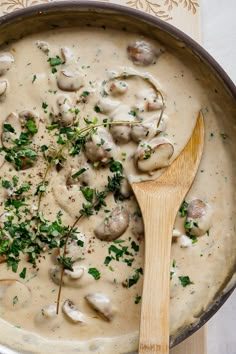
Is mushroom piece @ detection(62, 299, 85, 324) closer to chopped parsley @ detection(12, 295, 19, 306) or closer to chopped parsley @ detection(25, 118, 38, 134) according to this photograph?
chopped parsley @ detection(12, 295, 19, 306)

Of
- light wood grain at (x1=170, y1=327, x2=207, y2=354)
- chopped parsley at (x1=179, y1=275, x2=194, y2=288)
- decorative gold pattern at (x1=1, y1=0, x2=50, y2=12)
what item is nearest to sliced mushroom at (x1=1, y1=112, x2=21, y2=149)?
decorative gold pattern at (x1=1, y1=0, x2=50, y2=12)

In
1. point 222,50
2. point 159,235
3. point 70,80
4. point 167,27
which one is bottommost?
point 159,235

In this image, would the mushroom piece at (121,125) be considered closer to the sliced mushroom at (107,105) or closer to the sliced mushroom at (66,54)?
the sliced mushroom at (107,105)

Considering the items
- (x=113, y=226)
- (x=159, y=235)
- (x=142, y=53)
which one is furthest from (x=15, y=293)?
(x=142, y=53)

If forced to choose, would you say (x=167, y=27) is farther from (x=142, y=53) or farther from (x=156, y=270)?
(x=156, y=270)

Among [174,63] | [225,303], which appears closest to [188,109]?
[174,63]

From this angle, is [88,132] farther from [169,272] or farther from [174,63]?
[169,272]
